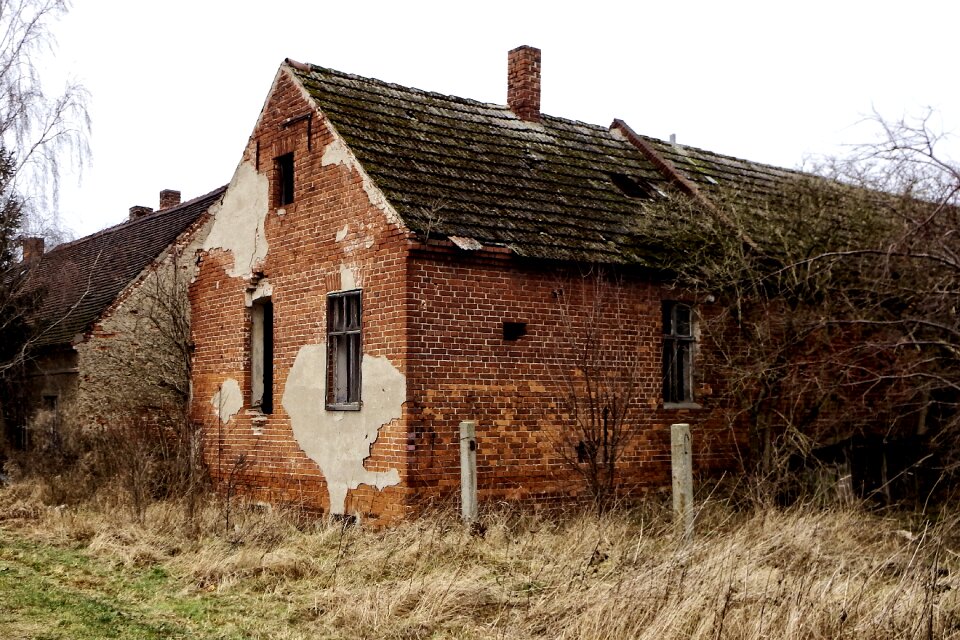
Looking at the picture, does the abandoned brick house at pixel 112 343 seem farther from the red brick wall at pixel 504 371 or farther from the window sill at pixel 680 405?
the window sill at pixel 680 405

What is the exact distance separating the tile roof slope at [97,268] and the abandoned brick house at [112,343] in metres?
0.04

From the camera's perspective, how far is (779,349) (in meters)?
12.8

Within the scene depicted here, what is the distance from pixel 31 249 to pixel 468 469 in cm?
1108

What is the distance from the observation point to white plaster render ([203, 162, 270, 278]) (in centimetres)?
1445

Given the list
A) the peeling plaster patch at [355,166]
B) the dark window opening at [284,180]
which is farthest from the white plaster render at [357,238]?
the dark window opening at [284,180]

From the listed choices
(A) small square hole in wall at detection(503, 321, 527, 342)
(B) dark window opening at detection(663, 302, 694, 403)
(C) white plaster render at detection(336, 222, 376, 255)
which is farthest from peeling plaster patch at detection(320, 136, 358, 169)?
(B) dark window opening at detection(663, 302, 694, 403)

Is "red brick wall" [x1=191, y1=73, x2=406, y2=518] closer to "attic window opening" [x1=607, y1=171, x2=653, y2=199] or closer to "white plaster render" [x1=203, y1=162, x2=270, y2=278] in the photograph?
"white plaster render" [x1=203, y1=162, x2=270, y2=278]

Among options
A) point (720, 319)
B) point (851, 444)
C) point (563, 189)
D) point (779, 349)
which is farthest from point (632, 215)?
point (851, 444)

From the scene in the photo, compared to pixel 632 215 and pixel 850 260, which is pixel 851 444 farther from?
pixel 632 215

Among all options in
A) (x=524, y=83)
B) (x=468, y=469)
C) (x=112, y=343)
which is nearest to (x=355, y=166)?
(x=468, y=469)

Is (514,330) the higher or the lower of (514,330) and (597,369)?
the higher

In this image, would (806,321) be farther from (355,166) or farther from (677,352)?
(355,166)

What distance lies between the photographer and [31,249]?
60.2 ft

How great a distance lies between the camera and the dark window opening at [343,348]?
12695mm
